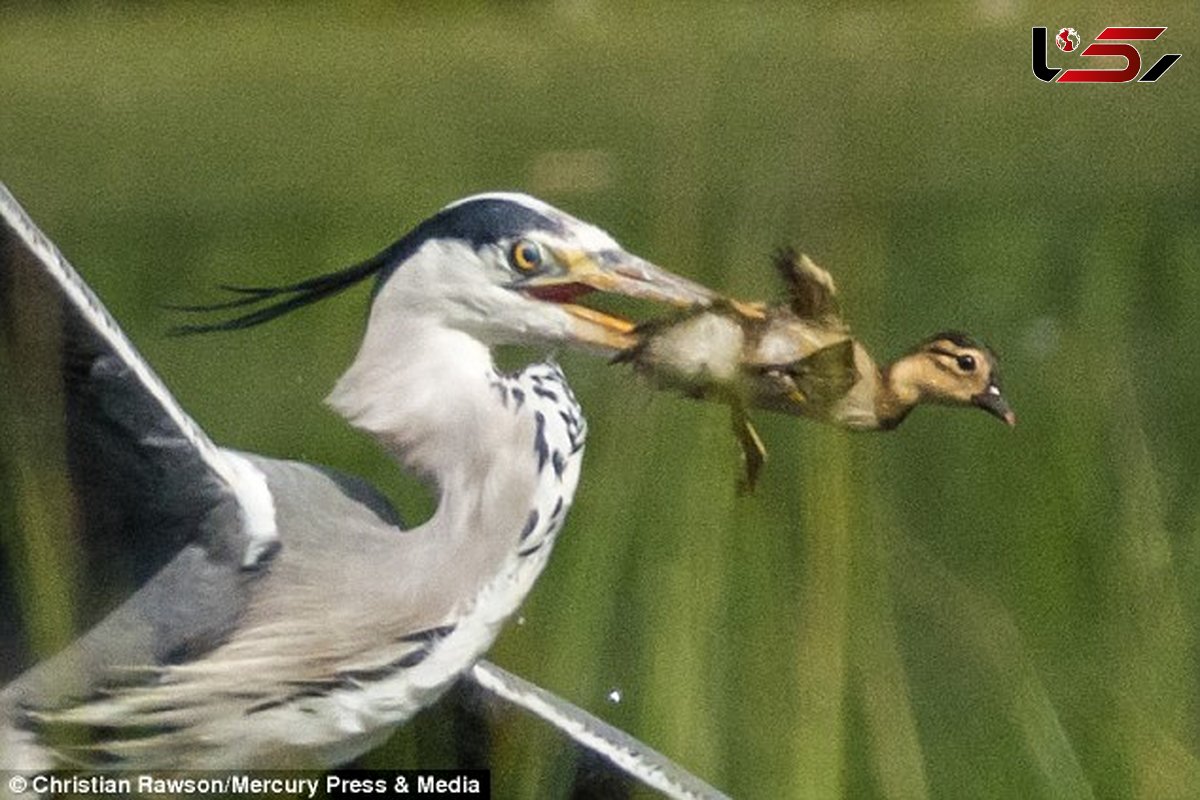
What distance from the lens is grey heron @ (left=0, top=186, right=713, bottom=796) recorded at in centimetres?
151

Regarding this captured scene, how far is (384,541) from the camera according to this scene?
153cm

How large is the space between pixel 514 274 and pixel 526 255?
24mm

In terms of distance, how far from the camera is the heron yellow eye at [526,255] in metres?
1.54

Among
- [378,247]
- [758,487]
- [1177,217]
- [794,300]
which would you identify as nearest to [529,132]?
[378,247]

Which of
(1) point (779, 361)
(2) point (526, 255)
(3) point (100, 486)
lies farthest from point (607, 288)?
(3) point (100, 486)

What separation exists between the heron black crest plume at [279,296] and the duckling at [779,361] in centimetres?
29

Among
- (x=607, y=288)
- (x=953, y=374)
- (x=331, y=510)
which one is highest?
(x=607, y=288)

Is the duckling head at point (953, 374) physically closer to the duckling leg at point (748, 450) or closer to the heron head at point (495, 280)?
the duckling leg at point (748, 450)

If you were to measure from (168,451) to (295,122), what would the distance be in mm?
369

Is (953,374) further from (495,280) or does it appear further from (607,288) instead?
(495,280)

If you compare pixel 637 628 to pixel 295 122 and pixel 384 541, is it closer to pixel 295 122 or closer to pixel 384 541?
pixel 384 541

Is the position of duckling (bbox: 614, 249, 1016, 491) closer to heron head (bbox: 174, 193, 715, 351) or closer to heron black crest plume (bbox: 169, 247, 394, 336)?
heron head (bbox: 174, 193, 715, 351)

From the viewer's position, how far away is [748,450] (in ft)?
5.02

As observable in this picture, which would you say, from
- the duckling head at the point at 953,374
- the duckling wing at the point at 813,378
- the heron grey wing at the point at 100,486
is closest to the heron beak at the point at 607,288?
the duckling wing at the point at 813,378
